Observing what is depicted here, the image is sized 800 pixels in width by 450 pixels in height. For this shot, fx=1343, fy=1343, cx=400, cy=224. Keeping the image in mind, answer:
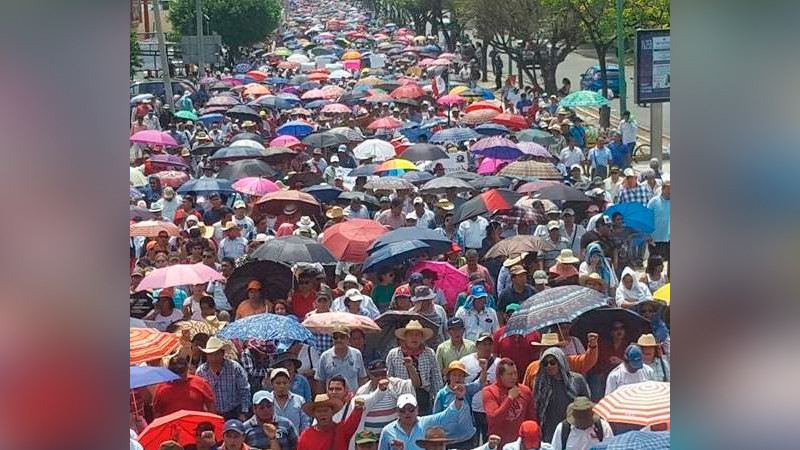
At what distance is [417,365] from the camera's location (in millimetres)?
8609

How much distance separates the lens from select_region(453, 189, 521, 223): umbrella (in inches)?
547

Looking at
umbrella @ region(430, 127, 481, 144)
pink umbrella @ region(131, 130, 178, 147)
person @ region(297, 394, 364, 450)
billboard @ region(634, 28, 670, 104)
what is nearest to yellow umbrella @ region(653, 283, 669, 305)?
person @ region(297, 394, 364, 450)

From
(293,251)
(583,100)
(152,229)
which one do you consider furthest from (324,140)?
(293,251)

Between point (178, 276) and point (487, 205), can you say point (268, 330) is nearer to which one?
point (178, 276)

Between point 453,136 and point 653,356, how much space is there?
45.8ft

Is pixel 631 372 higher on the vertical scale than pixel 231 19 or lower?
lower

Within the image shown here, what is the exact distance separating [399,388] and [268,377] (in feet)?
3.22

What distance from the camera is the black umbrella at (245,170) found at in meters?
17.4

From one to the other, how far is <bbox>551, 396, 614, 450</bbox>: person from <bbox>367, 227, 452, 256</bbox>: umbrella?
4.79 m

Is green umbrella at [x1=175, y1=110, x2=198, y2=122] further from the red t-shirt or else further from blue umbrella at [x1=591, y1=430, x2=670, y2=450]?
blue umbrella at [x1=591, y1=430, x2=670, y2=450]
